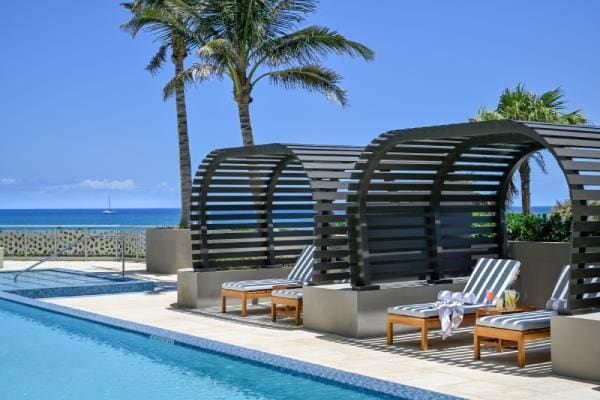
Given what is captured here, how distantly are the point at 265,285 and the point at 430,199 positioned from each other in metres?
2.76

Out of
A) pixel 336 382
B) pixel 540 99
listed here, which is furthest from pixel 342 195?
pixel 540 99

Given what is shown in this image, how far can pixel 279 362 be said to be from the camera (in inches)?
365

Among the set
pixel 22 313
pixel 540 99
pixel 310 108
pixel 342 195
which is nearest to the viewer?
pixel 342 195

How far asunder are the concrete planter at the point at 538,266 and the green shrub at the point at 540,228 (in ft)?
1.79

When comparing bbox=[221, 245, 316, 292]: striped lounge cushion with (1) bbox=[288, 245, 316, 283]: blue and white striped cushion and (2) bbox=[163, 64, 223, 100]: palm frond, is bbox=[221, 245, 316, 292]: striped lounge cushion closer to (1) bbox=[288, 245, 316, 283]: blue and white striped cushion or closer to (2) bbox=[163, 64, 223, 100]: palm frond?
(1) bbox=[288, 245, 316, 283]: blue and white striped cushion

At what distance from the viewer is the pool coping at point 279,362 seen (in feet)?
25.6

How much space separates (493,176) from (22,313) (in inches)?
304

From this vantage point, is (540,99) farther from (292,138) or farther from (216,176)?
(292,138)

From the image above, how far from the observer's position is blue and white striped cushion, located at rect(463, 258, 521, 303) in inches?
430

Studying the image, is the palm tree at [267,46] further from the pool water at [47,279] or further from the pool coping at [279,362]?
the pool coping at [279,362]

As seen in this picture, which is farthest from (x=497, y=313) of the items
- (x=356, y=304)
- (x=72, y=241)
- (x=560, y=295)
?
(x=72, y=241)

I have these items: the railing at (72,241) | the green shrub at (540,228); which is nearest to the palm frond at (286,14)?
the railing at (72,241)

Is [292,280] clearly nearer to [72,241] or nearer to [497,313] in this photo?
[497,313]

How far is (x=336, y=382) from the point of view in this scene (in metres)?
8.46
